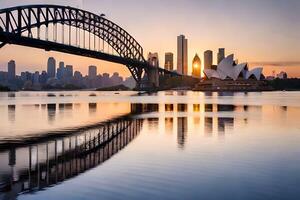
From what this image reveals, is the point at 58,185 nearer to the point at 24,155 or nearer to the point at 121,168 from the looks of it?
the point at 121,168

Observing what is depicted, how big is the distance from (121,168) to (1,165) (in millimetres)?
4127

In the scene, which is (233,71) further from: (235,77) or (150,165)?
(150,165)

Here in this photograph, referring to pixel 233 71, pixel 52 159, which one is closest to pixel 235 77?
pixel 233 71

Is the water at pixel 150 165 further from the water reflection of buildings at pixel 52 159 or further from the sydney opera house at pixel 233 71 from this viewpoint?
the sydney opera house at pixel 233 71

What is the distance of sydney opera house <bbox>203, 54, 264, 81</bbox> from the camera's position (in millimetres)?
174500

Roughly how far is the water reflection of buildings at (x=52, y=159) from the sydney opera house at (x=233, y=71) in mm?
154516

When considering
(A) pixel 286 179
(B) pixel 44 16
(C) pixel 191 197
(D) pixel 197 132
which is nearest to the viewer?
(C) pixel 191 197

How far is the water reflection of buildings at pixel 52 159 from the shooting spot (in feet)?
36.4

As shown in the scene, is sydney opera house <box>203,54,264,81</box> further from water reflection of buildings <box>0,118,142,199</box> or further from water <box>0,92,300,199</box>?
water reflection of buildings <box>0,118,142,199</box>

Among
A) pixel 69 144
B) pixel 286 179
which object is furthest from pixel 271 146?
pixel 69 144

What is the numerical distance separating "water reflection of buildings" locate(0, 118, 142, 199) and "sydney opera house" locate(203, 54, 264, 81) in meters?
155

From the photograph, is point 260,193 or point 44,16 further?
point 44,16

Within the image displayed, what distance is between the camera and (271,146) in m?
17.8

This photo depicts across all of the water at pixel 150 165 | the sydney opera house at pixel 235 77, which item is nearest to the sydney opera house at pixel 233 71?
the sydney opera house at pixel 235 77
